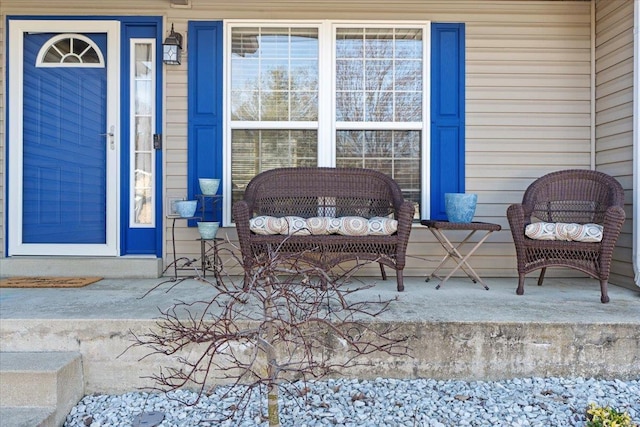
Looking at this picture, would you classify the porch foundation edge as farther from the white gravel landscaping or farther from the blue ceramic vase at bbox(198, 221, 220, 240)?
the blue ceramic vase at bbox(198, 221, 220, 240)

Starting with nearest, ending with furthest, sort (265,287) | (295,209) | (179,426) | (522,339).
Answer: (265,287) < (179,426) < (522,339) < (295,209)

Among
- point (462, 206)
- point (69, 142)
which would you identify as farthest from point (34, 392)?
point (462, 206)

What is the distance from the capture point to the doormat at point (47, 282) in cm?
323

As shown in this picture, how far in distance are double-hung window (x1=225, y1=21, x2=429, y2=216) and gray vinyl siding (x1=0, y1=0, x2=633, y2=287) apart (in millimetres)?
270

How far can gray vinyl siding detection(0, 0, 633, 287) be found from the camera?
3.87 m

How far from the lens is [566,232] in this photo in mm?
2969

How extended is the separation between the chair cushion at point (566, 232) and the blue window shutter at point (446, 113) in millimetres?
913

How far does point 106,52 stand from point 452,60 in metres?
2.94

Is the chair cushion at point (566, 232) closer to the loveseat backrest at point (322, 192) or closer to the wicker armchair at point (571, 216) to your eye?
the wicker armchair at point (571, 216)

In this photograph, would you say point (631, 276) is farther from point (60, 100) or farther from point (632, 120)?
point (60, 100)

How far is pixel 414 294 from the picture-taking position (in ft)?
10.0

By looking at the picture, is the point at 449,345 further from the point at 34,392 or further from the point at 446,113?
the point at 446,113

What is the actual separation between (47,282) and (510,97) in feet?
13.1

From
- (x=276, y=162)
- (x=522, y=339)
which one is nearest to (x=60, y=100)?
(x=276, y=162)
